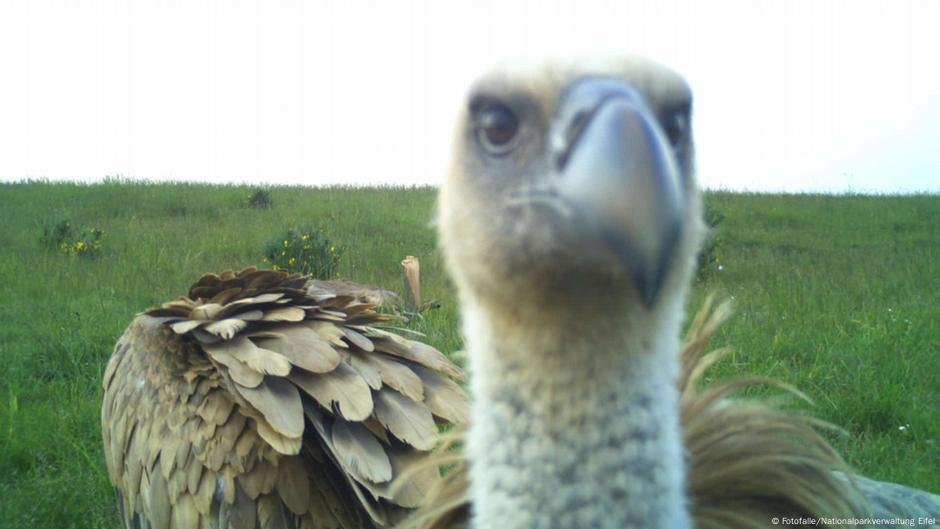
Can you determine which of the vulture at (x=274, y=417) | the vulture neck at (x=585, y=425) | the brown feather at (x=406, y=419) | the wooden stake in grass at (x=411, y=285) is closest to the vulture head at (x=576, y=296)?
the vulture neck at (x=585, y=425)

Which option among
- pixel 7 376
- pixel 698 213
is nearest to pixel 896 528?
pixel 698 213

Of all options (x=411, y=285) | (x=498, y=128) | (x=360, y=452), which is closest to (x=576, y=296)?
(x=498, y=128)

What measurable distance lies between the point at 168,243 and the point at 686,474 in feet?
32.9

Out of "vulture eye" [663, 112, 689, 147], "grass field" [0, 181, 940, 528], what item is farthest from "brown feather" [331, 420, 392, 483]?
"vulture eye" [663, 112, 689, 147]

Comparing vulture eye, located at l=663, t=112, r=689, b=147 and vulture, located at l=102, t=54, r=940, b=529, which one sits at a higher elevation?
vulture eye, located at l=663, t=112, r=689, b=147

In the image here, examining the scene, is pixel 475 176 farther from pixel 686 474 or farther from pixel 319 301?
pixel 319 301

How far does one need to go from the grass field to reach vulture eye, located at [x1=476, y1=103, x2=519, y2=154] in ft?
4.97

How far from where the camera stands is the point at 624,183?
1211 mm

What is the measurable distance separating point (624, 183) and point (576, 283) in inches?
8.6

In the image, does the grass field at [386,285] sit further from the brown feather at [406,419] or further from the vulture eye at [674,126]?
the vulture eye at [674,126]

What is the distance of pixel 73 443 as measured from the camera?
4418mm

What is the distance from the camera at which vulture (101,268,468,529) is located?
265 centimetres

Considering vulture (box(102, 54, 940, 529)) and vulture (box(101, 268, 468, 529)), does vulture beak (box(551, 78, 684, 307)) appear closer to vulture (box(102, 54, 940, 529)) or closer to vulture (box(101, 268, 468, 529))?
vulture (box(102, 54, 940, 529))

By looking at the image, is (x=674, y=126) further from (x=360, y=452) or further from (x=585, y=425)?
(x=360, y=452)
